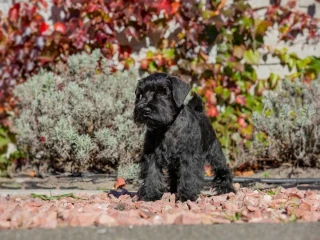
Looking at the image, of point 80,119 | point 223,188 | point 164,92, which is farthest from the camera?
point 80,119

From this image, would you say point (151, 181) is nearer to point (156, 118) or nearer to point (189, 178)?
point (189, 178)

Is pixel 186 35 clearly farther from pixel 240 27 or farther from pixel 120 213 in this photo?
pixel 120 213

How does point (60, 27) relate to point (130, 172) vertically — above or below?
above

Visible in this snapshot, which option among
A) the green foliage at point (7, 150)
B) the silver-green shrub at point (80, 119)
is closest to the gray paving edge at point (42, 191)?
the silver-green shrub at point (80, 119)

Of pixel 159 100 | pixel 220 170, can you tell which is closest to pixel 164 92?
pixel 159 100

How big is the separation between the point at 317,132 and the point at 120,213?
3511 mm

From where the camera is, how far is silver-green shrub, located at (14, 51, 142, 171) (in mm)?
6234

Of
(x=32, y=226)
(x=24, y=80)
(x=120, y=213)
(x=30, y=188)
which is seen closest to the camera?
(x=32, y=226)

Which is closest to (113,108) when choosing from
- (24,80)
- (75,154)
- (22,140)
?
(75,154)

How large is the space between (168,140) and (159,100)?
33 cm

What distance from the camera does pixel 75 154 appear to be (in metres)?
6.30

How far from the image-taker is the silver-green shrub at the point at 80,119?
623cm

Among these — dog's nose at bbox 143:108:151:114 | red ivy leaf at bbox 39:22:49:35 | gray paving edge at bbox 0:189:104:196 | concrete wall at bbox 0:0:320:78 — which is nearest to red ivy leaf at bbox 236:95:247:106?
concrete wall at bbox 0:0:320:78

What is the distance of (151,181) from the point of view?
4918 millimetres
